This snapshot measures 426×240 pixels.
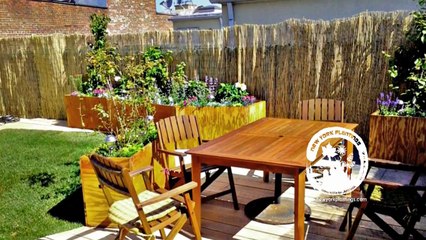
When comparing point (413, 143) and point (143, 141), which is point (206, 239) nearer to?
point (143, 141)

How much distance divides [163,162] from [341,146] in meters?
1.83

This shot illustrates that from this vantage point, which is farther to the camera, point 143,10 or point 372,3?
point 143,10

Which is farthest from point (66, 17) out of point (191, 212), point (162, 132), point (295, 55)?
point (191, 212)

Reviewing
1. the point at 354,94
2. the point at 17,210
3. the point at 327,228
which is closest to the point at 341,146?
the point at 327,228

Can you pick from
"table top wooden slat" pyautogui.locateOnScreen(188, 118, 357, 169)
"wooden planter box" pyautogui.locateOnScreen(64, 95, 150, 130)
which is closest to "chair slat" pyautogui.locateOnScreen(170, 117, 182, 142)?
"table top wooden slat" pyautogui.locateOnScreen(188, 118, 357, 169)

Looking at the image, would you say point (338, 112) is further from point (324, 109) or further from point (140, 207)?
point (140, 207)

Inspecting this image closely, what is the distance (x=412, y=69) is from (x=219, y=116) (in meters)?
2.77

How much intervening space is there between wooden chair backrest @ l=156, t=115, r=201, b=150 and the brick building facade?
898 centimetres

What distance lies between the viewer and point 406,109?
479 cm

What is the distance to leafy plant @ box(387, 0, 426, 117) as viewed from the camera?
474cm

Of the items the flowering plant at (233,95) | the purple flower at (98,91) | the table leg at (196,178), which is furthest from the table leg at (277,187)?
the purple flower at (98,91)

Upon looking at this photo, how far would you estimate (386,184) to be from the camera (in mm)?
2568

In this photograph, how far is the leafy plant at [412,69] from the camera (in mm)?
4738

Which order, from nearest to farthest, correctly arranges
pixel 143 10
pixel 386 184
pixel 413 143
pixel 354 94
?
pixel 386 184 < pixel 413 143 < pixel 354 94 < pixel 143 10
